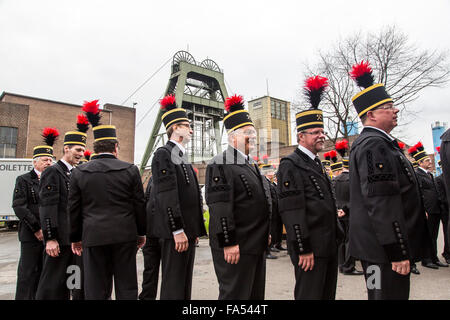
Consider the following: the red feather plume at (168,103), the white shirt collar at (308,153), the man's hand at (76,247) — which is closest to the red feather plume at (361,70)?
the white shirt collar at (308,153)

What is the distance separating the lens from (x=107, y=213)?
319 cm

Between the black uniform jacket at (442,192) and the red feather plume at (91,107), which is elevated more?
the red feather plume at (91,107)

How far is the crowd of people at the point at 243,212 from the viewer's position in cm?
244

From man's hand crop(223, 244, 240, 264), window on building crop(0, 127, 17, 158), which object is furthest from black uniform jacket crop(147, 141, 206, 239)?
window on building crop(0, 127, 17, 158)

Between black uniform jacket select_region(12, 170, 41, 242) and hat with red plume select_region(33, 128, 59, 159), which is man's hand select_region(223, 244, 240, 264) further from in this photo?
hat with red plume select_region(33, 128, 59, 159)

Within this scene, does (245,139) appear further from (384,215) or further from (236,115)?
(384,215)

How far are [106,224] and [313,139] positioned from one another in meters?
2.31

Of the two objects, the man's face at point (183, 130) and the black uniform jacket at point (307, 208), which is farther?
the man's face at point (183, 130)

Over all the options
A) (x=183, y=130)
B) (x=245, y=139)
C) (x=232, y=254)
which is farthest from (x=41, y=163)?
(x=232, y=254)

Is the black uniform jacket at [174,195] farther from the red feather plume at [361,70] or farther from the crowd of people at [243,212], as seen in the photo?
the red feather plume at [361,70]

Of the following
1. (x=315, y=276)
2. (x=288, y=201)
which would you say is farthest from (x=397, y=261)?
(x=288, y=201)

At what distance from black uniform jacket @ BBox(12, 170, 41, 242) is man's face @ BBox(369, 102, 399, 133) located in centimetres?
435

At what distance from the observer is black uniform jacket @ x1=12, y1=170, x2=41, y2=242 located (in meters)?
4.24
